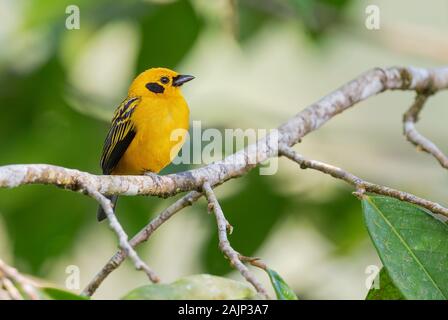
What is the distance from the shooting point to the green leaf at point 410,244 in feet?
8.61

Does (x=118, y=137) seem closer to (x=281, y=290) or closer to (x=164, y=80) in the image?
(x=164, y=80)

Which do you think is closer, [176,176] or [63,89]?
[176,176]

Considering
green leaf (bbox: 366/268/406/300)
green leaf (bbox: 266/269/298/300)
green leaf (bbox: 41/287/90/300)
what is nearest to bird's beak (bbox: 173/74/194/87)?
green leaf (bbox: 366/268/406/300)

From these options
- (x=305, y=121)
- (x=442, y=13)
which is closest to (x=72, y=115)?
(x=305, y=121)

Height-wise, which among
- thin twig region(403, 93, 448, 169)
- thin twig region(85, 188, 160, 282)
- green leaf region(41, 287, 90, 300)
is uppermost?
thin twig region(85, 188, 160, 282)

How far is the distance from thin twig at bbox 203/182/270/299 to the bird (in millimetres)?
1457

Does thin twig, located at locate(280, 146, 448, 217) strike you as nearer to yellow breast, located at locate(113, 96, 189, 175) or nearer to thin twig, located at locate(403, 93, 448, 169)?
thin twig, located at locate(403, 93, 448, 169)

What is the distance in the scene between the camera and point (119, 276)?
7.06 metres

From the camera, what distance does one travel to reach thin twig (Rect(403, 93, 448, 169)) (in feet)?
11.3

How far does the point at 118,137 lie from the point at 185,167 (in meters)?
0.41

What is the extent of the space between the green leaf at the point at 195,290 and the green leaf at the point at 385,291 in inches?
23.2

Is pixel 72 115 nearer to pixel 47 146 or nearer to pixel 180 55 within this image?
pixel 47 146

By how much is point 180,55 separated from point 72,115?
814 millimetres
